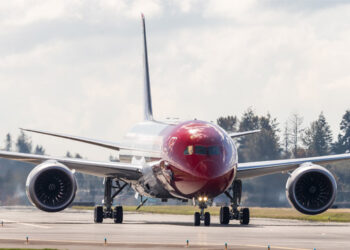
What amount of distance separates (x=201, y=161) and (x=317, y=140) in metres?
72.4

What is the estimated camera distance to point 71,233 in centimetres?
3538

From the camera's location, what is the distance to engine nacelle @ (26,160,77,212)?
42250mm

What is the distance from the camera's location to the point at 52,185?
42812 mm

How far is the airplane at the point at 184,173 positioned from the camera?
40.3 meters

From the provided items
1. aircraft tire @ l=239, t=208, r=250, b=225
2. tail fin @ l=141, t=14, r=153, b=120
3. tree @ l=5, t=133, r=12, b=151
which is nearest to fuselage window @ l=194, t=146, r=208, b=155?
aircraft tire @ l=239, t=208, r=250, b=225

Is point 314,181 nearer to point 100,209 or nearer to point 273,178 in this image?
point 100,209

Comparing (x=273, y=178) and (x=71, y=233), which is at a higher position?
(x=273, y=178)

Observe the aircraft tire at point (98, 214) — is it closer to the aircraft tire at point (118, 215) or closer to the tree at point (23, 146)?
the aircraft tire at point (118, 215)

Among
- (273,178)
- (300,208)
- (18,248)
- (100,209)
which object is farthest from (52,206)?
(273,178)

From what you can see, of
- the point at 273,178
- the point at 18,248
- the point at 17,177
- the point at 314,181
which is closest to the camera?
the point at 18,248

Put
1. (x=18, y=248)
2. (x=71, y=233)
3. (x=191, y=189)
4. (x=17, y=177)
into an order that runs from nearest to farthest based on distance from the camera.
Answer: (x=18, y=248), (x=71, y=233), (x=191, y=189), (x=17, y=177)

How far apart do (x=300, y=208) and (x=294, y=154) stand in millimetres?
49680

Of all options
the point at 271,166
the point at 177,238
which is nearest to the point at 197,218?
the point at 271,166

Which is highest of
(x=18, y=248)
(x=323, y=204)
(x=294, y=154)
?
(x=294, y=154)
